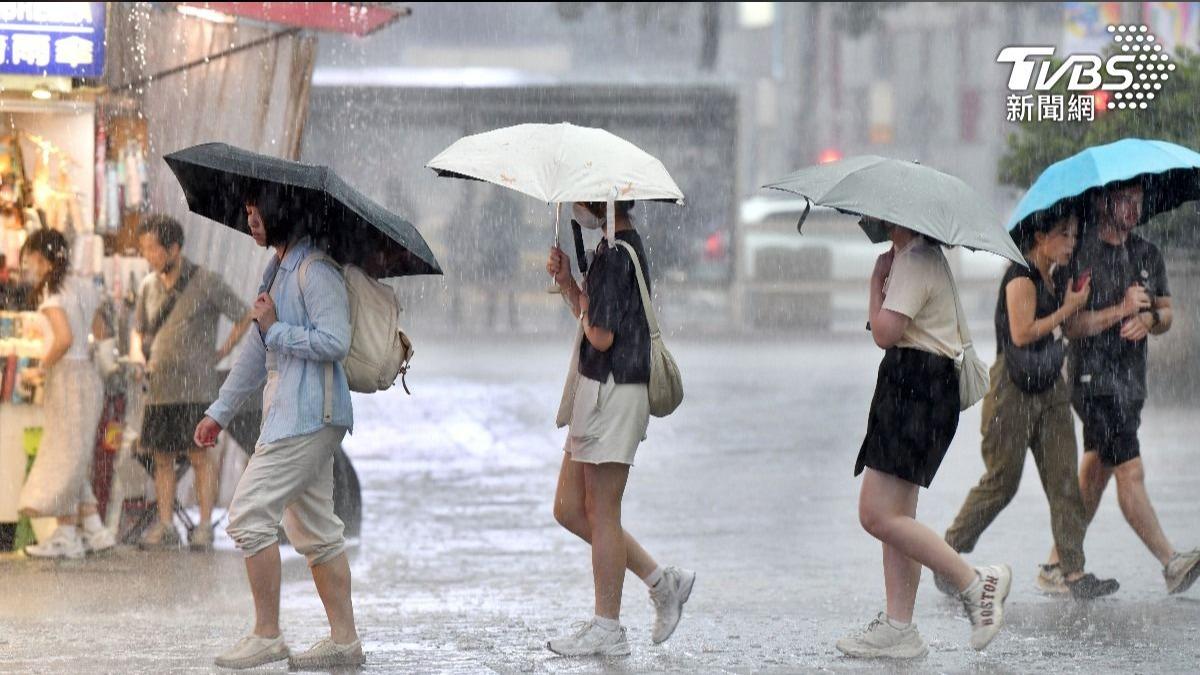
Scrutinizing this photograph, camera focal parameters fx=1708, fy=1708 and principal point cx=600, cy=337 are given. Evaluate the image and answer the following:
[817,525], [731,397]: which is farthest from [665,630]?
[731,397]

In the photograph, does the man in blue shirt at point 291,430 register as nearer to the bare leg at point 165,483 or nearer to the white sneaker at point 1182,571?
the bare leg at point 165,483

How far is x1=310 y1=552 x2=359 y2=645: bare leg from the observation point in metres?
5.99

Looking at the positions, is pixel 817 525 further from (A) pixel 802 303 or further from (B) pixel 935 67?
(B) pixel 935 67

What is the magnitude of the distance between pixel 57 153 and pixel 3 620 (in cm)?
294

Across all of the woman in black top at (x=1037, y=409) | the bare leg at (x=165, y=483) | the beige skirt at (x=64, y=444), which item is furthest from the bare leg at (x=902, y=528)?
the beige skirt at (x=64, y=444)

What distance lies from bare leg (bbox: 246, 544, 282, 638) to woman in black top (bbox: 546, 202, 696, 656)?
40.0 inches

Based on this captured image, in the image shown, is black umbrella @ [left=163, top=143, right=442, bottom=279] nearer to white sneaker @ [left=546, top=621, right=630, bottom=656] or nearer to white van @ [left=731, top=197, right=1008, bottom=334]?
white sneaker @ [left=546, top=621, right=630, bottom=656]

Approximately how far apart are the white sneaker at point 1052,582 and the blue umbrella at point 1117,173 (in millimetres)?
1543

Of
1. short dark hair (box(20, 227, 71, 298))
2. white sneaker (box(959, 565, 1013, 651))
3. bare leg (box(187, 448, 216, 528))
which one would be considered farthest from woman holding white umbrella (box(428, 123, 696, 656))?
bare leg (box(187, 448, 216, 528))

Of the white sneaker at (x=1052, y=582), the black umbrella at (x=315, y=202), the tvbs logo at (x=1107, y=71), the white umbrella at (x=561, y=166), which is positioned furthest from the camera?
the tvbs logo at (x=1107, y=71)

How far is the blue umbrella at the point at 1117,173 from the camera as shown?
6898 millimetres

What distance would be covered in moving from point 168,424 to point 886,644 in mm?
4061

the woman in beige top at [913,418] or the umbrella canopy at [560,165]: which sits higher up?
the umbrella canopy at [560,165]

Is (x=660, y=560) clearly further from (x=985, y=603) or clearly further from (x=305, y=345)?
(x=305, y=345)
